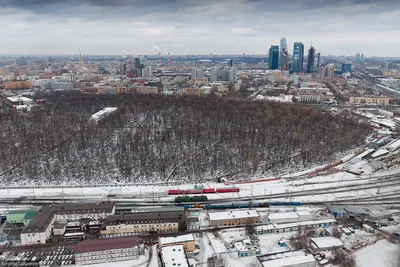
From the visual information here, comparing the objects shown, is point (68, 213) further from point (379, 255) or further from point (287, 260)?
point (379, 255)

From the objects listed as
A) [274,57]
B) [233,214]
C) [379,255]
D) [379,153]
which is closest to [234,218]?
[233,214]

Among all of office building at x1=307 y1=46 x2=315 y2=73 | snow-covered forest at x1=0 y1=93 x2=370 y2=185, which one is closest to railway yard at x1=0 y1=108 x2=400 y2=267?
snow-covered forest at x1=0 y1=93 x2=370 y2=185

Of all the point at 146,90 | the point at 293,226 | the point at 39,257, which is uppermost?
the point at 146,90

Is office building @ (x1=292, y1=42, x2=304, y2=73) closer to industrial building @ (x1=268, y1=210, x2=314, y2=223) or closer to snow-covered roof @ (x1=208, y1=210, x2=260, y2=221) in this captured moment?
industrial building @ (x1=268, y1=210, x2=314, y2=223)

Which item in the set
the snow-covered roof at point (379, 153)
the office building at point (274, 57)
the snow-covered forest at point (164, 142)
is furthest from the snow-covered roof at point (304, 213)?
the office building at point (274, 57)

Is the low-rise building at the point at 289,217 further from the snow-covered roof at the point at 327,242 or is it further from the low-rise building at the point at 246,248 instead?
the low-rise building at the point at 246,248

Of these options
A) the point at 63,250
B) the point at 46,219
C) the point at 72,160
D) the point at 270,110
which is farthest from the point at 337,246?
the point at 270,110
